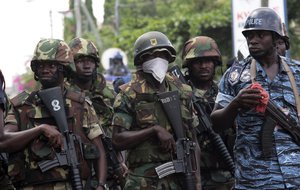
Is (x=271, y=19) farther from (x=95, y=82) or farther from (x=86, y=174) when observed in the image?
(x=95, y=82)

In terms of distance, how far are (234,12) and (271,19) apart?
5.78 metres

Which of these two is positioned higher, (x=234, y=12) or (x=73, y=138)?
(x=234, y=12)

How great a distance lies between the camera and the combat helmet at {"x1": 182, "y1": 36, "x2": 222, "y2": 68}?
7.59 m

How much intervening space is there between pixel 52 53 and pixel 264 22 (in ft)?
5.54

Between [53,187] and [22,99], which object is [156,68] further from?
[53,187]

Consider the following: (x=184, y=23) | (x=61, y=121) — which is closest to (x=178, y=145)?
(x=61, y=121)

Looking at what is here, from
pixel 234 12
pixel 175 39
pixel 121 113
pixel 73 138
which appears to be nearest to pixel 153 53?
pixel 121 113

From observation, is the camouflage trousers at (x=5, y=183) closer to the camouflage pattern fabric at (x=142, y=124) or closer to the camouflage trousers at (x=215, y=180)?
the camouflage pattern fabric at (x=142, y=124)

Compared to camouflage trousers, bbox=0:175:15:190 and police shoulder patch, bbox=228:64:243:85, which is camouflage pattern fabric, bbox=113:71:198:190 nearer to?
police shoulder patch, bbox=228:64:243:85

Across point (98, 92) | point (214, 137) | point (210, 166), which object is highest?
point (98, 92)

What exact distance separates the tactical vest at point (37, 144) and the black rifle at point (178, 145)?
649 mm

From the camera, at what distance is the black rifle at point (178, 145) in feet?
20.2

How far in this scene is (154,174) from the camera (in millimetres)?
6180

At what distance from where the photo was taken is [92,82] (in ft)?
26.6
